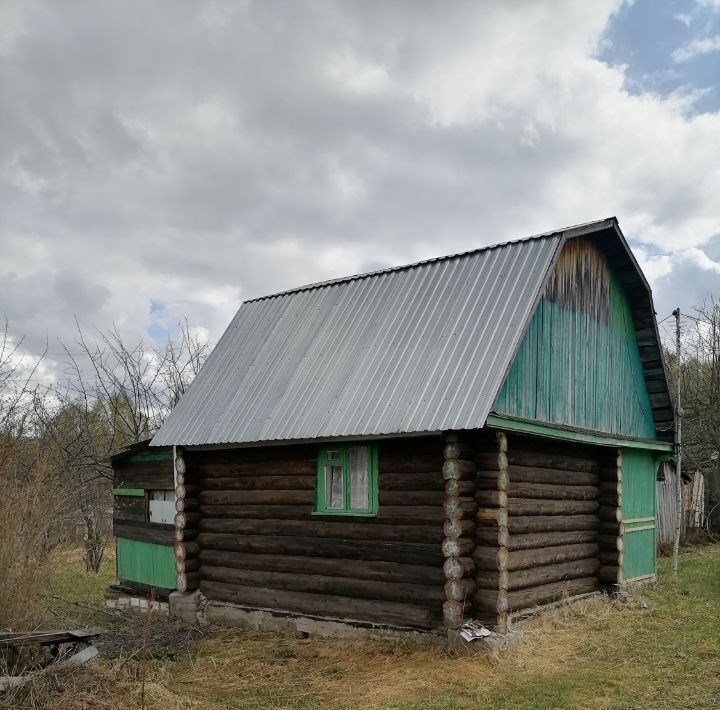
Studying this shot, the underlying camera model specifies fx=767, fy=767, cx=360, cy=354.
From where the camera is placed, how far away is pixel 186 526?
46.1 feet

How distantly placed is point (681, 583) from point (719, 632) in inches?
208

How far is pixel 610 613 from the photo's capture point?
1300 centimetres

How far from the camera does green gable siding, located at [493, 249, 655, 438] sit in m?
11.8

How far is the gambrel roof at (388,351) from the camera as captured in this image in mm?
11102

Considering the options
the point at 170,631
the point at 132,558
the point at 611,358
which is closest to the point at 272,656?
the point at 170,631

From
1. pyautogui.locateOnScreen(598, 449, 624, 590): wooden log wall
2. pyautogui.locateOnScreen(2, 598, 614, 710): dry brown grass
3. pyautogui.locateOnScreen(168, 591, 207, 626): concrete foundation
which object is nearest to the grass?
pyautogui.locateOnScreen(2, 598, 614, 710): dry brown grass

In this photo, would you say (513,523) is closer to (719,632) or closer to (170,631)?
(719,632)

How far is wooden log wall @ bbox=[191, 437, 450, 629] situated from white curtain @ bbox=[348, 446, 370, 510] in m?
0.24

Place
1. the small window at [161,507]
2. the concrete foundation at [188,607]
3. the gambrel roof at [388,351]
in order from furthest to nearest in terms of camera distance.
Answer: the small window at [161,507] < the concrete foundation at [188,607] < the gambrel roof at [388,351]

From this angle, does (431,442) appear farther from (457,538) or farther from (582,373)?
(582,373)

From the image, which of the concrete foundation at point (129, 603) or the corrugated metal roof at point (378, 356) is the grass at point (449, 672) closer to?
the concrete foundation at point (129, 603)

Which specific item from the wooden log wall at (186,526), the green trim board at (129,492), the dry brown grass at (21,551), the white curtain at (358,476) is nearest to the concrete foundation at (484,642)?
the white curtain at (358,476)

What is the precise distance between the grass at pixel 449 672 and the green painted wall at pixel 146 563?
7.37 ft

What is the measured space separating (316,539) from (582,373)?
555 centimetres
